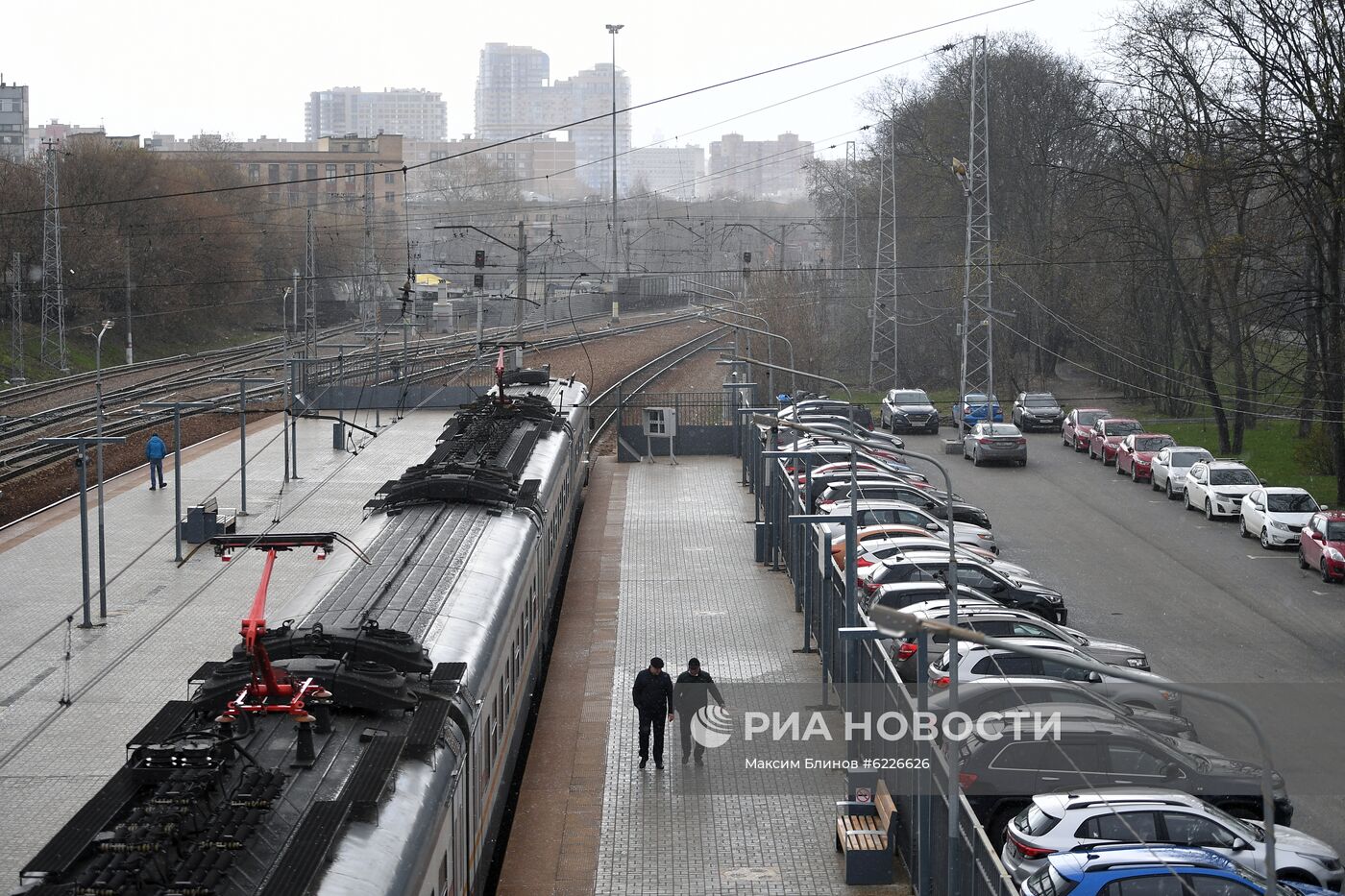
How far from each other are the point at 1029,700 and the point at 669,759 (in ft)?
13.4

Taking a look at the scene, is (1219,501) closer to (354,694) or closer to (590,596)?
(590,596)

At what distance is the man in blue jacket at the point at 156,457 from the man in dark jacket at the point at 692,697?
20.0 meters

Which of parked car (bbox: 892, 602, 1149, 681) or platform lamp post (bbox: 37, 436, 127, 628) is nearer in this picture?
parked car (bbox: 892, 602, 1149, 681)

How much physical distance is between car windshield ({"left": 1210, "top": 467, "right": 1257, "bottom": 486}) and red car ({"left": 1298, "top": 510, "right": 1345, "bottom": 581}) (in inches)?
185

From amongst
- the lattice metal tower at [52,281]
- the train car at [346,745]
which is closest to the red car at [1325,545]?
the train car at [346,745]

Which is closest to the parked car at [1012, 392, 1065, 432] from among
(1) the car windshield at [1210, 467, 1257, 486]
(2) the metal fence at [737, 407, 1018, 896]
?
(1) the car windshield at [1210, 467, 1257, 486]

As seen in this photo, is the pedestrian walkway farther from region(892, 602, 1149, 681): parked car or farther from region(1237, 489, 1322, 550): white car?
region(1237, 489, 1322, 550): white car

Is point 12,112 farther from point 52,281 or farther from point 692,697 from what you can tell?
point 692,697

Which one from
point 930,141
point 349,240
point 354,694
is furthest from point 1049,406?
point 349,240

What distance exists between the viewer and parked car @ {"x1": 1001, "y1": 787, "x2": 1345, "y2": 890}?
12406 millimetres

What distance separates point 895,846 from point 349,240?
7963 centimetres

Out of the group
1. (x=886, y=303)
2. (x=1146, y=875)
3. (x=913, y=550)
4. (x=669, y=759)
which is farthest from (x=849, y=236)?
(x=1146, y=875)

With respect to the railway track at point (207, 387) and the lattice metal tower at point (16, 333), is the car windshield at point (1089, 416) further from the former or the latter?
the lattice metal tower at point (16, 333)

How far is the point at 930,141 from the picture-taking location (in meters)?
63.9
